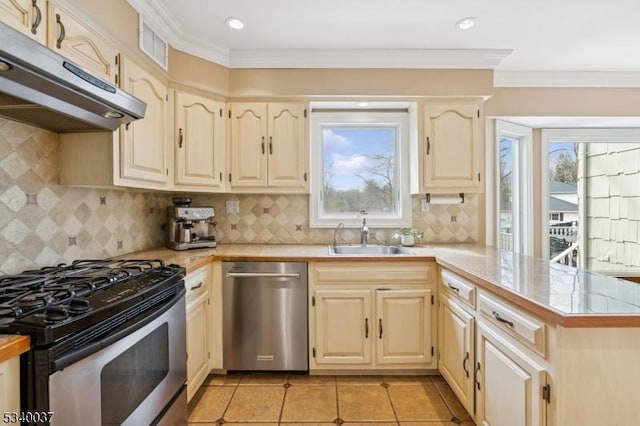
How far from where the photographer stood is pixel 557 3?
2000 mm

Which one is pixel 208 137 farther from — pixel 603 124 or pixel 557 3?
pixel 603 124

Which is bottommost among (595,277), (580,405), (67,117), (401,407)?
(401,407)

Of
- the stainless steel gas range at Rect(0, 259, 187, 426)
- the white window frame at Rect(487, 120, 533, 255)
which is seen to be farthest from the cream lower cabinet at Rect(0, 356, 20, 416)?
the white window frame at Rect(487, 120, 533, 255)

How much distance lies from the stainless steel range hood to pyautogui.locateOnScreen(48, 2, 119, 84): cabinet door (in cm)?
26

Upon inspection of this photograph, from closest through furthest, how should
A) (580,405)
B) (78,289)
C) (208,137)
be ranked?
1. (580,405)
2. (78,289)
3. (208,137)

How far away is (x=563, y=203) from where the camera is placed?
3.28 metres

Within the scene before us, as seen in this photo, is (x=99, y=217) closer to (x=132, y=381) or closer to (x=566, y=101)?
(x=132, y=381)

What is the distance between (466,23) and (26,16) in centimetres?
231

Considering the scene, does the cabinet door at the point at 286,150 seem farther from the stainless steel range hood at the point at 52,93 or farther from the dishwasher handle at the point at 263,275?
the stainless steel range hood at the point at 52,93

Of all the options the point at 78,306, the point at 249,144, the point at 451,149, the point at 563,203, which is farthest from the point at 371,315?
the point at 563,203

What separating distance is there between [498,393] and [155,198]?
2.60m

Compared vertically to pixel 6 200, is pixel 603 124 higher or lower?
higher

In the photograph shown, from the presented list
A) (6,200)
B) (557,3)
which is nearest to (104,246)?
(6,200)

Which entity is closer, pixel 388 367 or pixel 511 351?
pixel 511 351
